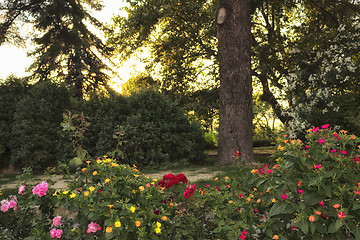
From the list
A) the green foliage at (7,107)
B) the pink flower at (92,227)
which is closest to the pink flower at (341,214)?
the pink flower at (92,227)

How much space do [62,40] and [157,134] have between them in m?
12.9

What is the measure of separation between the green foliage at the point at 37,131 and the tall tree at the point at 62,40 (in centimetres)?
733

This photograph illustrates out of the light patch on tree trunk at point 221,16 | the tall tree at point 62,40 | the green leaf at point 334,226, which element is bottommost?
the green leaf at point 334,226

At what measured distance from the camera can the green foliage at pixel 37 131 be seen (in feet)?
33.0

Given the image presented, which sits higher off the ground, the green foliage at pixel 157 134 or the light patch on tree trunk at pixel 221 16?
the light patch on tree trunk at pixel 221 16

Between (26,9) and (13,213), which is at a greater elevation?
(26,9)

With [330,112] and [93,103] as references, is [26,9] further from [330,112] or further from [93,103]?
[330,112]

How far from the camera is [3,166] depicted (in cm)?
1082

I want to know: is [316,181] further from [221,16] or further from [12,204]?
[221,16]

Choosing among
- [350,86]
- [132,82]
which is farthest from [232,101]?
[132,82]

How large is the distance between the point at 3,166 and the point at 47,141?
2.16m

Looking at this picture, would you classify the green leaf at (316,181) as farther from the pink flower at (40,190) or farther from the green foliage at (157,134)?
the green foliage at (157,134)

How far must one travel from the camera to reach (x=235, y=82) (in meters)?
9.05

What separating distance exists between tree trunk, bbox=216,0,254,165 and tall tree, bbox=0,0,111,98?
11.7 meters
